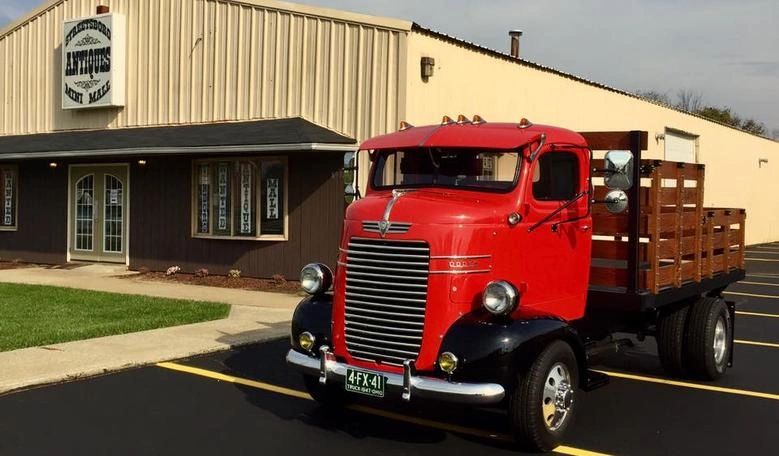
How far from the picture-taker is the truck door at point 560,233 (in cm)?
572

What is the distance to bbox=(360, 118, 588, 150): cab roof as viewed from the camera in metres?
5.78

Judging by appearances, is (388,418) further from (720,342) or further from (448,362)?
(720,342)

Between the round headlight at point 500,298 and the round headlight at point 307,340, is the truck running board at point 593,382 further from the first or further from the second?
the round headlight at point 307,340

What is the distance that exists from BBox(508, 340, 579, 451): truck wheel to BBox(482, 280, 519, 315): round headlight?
448 mm

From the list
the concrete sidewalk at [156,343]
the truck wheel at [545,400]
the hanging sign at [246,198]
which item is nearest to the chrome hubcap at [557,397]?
the truck wheel at [545,400]

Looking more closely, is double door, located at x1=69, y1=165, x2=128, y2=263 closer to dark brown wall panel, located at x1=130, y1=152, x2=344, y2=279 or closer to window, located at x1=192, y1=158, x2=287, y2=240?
dark brown wall panel, located at x1=130, y1=152, x2=344, y2=279

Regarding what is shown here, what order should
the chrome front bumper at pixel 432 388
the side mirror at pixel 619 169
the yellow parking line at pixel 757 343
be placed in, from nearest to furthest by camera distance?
the chrome front bumper at pixel 432 388
the side mirror at pixel 619 169
the yellow parking line at pixel 757 343

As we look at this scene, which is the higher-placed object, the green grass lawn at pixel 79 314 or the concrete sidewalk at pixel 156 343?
the green grass lawn at pixel 79 314

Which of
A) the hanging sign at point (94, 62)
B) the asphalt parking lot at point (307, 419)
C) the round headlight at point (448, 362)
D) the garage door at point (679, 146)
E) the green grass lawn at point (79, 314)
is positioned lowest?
the asphalt parking lot at point (307, 419)

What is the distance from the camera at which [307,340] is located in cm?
564

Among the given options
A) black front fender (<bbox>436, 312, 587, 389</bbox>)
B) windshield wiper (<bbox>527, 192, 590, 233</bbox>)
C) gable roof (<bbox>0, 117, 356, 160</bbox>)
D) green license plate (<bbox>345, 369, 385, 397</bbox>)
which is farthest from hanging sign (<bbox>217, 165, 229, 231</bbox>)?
black front fender (<bbox>436, 312, 587, 389</bbox>)

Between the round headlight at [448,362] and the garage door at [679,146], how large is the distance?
22.7 meters

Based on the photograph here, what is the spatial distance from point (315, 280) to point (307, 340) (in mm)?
590

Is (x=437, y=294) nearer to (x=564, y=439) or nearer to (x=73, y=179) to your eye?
(x=564, y=439)
